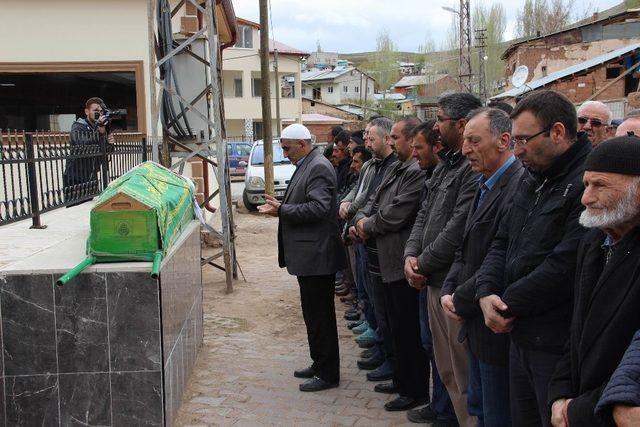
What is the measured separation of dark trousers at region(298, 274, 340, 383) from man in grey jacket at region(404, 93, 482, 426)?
1.10m

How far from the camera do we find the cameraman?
7.02m

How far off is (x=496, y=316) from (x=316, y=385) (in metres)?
2.67

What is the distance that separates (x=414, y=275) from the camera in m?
4.19

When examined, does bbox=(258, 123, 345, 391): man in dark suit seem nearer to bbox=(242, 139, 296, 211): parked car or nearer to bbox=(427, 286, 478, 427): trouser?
bbox=(427, 286, 478, 427): trouser

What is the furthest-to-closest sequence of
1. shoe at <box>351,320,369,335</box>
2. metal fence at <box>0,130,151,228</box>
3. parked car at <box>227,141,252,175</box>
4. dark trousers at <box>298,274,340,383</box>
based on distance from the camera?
parked car at <box>227,141,252,175</box> < shoe at <box>351,320,369,335</box> < metal fence at <box>0,130,151,228</box> < dark trousers at <box>298,274,340,383</box>

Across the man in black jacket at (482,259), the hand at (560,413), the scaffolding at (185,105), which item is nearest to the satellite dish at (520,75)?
the scaffolding at (185,105)

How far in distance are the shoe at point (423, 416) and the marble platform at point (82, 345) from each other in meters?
1.77

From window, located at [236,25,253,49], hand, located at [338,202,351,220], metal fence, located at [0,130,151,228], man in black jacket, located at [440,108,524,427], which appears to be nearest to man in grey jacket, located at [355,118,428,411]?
man in black jacket, located at [440,108,524,427]

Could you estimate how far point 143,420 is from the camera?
380 centimetres

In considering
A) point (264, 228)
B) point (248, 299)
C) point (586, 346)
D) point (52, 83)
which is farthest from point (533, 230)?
point (52, 83)

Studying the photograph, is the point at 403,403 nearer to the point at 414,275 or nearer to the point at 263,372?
the point at 414,275

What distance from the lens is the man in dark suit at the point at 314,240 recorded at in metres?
5.16

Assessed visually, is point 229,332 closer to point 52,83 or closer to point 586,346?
point 586,346

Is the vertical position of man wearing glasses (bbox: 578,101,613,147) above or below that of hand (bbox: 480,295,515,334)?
above
